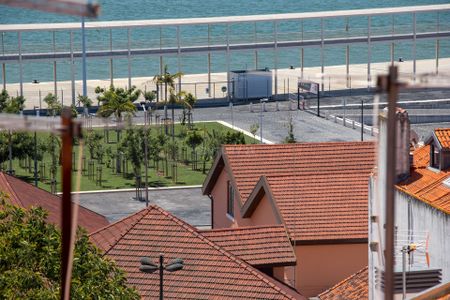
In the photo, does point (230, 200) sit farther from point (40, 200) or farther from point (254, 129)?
point (254, 129)

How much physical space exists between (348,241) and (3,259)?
13.9 meters

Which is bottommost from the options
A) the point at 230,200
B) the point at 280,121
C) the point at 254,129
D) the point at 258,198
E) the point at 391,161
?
the point at 280,121

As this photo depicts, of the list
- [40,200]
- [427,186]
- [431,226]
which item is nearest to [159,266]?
[427,186]

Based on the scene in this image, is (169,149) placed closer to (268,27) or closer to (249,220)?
(249,220)

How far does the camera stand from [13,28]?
8506 cm

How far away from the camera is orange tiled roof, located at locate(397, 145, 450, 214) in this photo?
25995 millimetres

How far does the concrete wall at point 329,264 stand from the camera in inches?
1417

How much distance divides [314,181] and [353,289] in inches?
303

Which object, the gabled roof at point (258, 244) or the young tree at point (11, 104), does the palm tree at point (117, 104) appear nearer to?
the young tree at point (11, 104)

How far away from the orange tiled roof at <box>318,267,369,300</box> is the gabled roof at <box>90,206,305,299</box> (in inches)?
36.3

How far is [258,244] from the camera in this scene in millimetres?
33500

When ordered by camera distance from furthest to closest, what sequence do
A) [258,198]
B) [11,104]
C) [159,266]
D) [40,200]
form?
1. [11,104]
2. [258,198]
3. [40,200]
4. [159,266]

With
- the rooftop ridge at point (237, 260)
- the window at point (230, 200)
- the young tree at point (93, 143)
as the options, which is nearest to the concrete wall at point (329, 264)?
the rooftop ridge at point (237, 260)

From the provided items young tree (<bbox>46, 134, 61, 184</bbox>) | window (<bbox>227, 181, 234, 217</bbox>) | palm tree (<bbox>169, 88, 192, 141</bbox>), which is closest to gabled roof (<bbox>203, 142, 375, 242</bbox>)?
window (<bbox>227, 181, 234, 217</bbox>)
